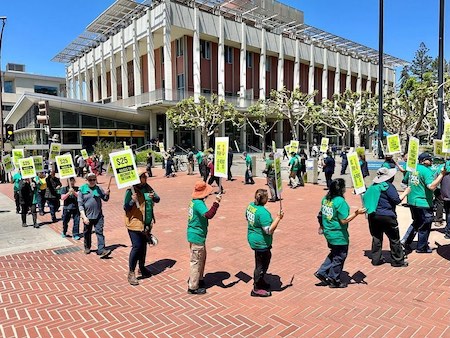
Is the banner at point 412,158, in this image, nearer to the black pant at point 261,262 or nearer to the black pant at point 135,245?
the black pant at point 261,262

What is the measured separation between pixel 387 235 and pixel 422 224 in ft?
3.17

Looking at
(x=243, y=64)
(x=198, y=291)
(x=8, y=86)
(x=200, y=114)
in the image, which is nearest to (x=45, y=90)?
(x=8, y=86)

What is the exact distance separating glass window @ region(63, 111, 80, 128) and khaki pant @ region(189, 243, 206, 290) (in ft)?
113

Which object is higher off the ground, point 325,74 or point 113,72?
point 325,74

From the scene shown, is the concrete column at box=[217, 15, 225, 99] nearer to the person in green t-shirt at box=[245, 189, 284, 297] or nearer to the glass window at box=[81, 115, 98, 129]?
the glass window at box=[81, 115, 98, 129]

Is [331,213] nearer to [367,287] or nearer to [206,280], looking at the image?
[367,287]

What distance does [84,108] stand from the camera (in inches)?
1391

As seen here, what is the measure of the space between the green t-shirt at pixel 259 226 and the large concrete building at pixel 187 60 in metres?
31.4

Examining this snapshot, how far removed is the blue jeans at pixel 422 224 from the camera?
19.6 feet

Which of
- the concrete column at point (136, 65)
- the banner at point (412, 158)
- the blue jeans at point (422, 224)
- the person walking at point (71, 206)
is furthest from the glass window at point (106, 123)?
the blue jeans at point (422, 224)

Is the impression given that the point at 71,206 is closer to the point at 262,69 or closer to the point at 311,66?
the point at 262,69

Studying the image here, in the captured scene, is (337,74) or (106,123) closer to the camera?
(106,123)

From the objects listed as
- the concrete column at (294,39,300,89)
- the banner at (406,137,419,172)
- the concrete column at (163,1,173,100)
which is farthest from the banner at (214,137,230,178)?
the concrete column at (294,39,300,89)

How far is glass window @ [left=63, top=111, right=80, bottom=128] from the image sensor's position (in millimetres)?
34781
